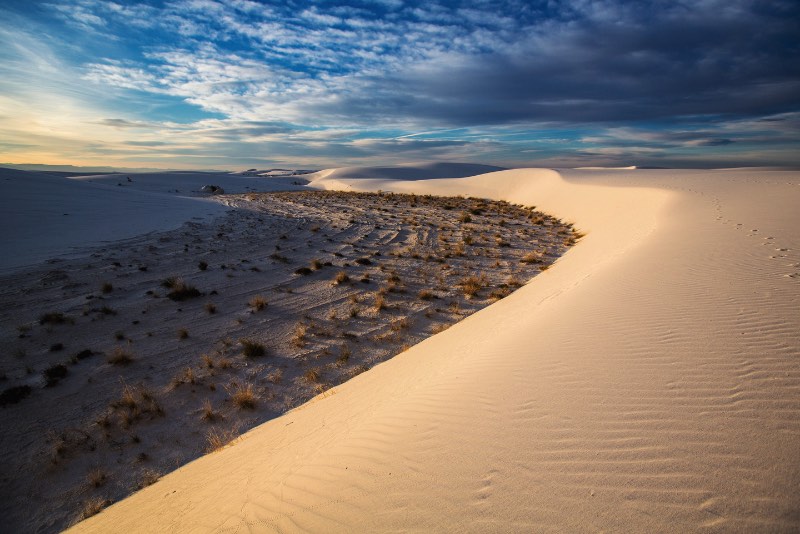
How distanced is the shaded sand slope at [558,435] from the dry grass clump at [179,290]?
4987 mm

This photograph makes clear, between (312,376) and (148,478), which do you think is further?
(312,376)

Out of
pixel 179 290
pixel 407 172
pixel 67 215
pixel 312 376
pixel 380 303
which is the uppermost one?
pixel 407 172

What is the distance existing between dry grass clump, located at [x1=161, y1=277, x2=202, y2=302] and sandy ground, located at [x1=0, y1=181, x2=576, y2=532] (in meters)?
0.08

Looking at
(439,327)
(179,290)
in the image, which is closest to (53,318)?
(179,290)

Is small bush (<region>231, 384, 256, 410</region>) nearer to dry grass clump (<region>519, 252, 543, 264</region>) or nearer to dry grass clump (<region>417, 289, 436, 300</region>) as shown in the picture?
dry grass clump (<region>417, 289, 436, 300</region>)

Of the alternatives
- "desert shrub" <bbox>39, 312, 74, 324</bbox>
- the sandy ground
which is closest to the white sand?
the sandy ground

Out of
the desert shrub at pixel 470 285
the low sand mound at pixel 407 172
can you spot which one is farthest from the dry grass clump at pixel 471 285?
the low sand mound at pixel 407 172

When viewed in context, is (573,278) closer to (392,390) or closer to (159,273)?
(392,390)

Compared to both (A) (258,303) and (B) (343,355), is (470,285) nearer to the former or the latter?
A: (B) (343,355)

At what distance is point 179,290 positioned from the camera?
8.55 meters

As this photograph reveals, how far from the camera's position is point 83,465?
430cm

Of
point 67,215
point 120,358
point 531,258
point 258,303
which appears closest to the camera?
point 120,358

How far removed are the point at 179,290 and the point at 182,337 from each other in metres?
2.08

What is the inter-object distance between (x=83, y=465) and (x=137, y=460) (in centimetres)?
56
